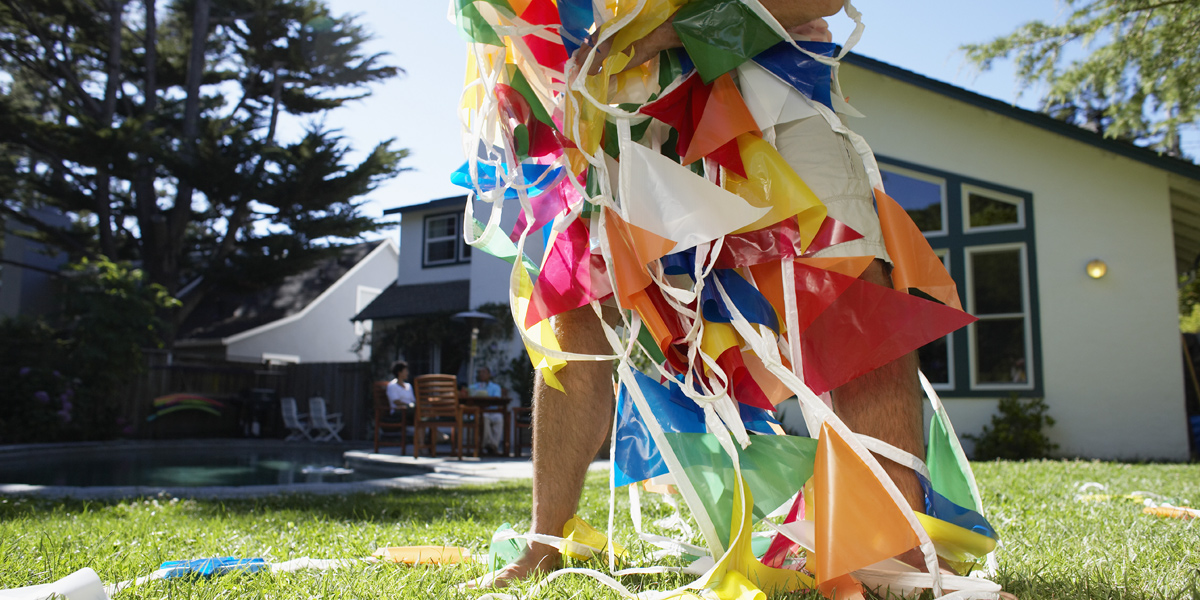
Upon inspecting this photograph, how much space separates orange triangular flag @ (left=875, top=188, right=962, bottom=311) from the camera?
1334 millimetres

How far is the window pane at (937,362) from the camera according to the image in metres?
8.30

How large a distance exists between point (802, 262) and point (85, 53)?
1928 centimetres

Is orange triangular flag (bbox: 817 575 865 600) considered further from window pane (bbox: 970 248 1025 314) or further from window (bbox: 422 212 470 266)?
window (bbox: 422 212 470 266)

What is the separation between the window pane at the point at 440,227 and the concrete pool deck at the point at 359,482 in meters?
5.49

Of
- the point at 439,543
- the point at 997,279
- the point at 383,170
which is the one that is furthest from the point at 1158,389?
the point at 383,170

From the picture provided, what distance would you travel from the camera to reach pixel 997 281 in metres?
8.23

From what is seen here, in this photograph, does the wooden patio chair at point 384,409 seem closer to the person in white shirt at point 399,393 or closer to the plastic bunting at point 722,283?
the person in white shirt at point 399,393

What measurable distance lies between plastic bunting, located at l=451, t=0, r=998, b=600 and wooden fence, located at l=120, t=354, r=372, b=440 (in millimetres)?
13439

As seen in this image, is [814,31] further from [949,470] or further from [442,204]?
[442,204]

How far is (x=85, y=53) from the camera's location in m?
15.6

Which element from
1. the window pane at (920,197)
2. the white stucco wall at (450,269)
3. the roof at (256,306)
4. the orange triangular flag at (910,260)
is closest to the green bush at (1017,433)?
the window pane at (920,197)

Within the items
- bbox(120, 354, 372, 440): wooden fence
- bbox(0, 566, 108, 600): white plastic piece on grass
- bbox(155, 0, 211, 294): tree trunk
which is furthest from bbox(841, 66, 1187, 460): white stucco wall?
bbox(155, 0, 211, 294): tree trunk

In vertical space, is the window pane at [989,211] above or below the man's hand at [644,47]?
above

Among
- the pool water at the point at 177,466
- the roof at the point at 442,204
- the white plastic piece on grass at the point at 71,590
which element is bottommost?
the pool water at the point at 177,466
